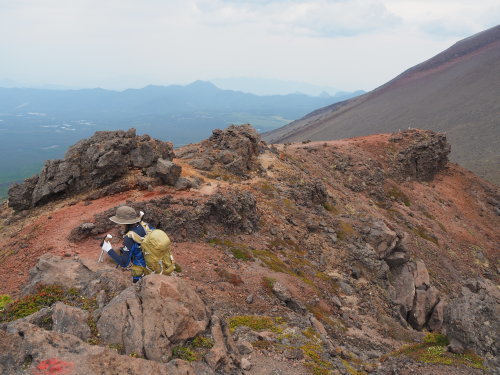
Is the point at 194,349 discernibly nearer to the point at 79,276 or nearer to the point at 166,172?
the point at 79,276

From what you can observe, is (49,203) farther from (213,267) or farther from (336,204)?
(336,204)

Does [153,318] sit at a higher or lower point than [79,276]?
higher

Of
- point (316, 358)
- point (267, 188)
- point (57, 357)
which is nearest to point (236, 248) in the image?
point (316, 358)

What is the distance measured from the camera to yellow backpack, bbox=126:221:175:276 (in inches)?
431

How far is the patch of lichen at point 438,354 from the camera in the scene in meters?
13.9

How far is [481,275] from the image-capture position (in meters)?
38.0

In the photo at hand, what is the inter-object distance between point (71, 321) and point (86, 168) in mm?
18288

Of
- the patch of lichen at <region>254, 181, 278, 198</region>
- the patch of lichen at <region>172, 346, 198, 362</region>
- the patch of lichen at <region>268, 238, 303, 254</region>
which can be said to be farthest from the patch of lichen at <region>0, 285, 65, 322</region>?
the patch of lichen at <region>254, 181, 278, 198</region>

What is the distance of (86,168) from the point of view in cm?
2550

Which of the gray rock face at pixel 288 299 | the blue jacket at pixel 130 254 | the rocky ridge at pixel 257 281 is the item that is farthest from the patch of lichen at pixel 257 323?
the blue jacket at pixel 130 254

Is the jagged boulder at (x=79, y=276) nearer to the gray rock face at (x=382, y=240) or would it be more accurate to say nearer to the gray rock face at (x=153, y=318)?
the gray rock face at (x=153, y=318)

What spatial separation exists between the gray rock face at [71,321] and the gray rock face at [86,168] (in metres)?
16.2

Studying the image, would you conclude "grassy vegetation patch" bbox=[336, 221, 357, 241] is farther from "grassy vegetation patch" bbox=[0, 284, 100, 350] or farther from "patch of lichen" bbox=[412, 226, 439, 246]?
"grassy vegetation patch" bbox=[0, 284, 100, 350]

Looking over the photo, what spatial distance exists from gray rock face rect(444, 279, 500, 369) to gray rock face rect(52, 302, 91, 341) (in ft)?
45.1
